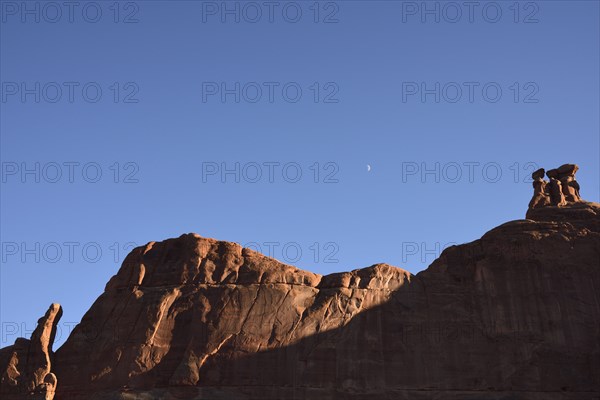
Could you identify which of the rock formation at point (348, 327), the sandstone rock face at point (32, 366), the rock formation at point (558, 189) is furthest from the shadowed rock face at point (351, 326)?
the rock formation at point (558, 189)

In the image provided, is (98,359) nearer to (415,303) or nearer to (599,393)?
(415,303)

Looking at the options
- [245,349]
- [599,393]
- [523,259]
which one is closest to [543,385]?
[599,393]

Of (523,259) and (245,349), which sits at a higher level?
(523,259)

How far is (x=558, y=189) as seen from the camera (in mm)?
53781

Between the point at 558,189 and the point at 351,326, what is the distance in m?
15.1

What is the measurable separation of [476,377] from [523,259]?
6847 mm

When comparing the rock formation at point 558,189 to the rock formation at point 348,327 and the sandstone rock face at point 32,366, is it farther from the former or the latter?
the sandstone rock face at point 32,366

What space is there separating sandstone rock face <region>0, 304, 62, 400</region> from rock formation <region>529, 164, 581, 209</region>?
2710cm

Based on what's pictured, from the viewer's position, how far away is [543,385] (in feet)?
153

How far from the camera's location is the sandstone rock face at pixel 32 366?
46500 millimetres

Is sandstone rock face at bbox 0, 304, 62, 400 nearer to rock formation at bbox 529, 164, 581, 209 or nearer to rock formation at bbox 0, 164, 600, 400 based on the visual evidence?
rock formation at bbox 0, 164, 600, 400

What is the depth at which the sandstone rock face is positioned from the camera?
153 ft

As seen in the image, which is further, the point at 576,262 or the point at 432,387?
the point at 576,262

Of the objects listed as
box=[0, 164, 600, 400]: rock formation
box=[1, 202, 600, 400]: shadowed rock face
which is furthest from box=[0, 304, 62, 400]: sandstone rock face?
box=[1, 202, 600, 400]: shadowed rock face
